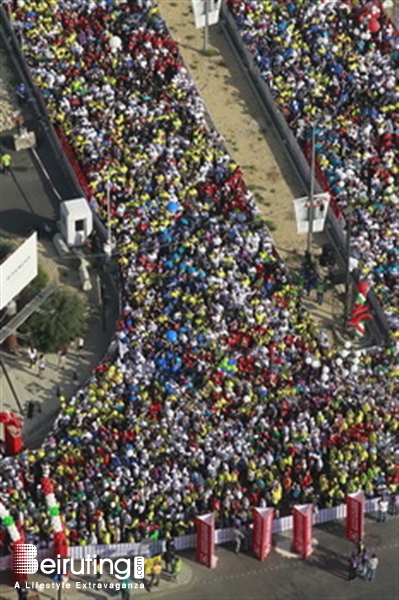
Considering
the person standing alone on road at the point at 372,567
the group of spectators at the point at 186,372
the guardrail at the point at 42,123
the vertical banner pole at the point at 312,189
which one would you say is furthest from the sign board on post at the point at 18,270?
the person standing alone on road at the point at 372,567

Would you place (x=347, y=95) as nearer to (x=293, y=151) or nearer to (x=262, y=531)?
(x=293, y=151)

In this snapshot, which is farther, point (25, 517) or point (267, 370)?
point (267, 370)

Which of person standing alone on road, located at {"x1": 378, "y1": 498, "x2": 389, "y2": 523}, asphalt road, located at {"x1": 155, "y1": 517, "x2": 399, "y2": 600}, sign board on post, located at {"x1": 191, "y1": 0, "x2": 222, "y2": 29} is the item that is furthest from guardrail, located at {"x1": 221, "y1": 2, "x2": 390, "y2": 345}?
asphalt road, located at {"x1": 155, "y1": 517, "x2": 399, "y2": 600}

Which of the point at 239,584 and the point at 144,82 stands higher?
the point at 144,82

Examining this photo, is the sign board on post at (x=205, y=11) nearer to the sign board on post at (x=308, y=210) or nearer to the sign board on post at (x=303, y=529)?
the sign board on post at (x=308, y=210)

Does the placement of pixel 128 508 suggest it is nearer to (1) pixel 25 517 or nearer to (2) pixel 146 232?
(1) pixel 25 517

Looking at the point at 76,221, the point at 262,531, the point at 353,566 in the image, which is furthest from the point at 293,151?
the point at 353,566

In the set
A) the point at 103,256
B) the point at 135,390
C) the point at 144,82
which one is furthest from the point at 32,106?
→ the point at 135,390

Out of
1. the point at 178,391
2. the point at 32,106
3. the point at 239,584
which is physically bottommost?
the point at 239,584
